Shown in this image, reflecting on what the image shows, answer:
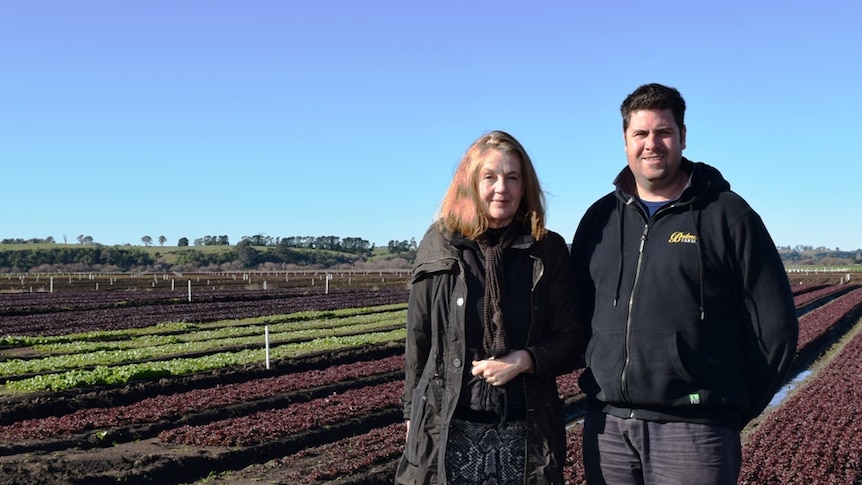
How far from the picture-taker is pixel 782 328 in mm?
3109

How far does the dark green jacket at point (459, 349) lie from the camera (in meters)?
3.27

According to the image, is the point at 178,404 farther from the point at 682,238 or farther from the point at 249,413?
the point at 682,238

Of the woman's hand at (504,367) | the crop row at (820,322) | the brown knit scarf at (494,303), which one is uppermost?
the brown knit scarf at (494,303)

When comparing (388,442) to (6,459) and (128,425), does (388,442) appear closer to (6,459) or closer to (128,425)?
(128,425)

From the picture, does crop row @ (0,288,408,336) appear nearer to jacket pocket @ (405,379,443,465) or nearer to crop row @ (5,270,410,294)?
crop row @ (5,270,410,294)

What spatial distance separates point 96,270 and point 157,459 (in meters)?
131

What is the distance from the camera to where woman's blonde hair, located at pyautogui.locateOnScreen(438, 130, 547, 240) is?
336cm

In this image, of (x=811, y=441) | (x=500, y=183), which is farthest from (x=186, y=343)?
(x=500, y=183)

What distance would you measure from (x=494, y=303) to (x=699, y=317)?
2.64ft

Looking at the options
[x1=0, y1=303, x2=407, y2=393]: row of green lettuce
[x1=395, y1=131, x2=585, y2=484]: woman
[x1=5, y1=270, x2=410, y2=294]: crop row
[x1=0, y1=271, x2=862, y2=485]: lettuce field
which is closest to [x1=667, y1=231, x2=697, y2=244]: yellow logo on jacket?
[x1=395, y1=131, x2=585, y2=484]: woman

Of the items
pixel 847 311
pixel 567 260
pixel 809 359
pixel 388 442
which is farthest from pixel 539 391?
pixel 847 311

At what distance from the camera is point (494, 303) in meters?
3.27

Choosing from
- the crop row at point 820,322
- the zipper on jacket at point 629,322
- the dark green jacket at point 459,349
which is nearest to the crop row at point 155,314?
the crop row at point 820,322

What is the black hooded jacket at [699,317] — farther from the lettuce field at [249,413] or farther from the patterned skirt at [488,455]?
the lettuce field at [249,413]
